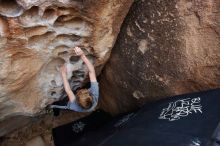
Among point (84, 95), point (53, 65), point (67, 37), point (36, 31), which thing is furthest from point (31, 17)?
point (84, 95)

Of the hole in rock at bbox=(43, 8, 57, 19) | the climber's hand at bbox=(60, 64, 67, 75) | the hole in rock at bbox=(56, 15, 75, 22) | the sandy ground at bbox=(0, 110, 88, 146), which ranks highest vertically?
the hole in rock at bbox=(43, 8, 57, 19)

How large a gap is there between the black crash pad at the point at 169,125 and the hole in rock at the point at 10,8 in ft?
2.42

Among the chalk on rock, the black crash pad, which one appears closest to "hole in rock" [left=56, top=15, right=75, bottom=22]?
the black crash pad

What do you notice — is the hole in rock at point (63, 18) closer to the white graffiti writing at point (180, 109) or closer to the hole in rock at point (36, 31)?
the hole in rock at point (36, 31)

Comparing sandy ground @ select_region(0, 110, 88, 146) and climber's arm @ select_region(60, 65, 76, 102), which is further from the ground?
climber's arm @ select_region(60, 65, 76, 102)

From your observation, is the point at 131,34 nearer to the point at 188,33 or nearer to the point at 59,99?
the point at 188,33

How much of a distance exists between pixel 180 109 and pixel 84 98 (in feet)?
1.50

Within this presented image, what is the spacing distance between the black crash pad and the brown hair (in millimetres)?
210

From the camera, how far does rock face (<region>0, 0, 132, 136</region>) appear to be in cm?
170

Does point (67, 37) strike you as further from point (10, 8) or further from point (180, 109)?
point (180, 109)

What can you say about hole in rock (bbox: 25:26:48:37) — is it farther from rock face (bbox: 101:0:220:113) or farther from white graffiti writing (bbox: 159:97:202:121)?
white graffiti writing (bbox: 159:97:202:121)

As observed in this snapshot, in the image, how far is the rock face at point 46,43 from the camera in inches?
67.0

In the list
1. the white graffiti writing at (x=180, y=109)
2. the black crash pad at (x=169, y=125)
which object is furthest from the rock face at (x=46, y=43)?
the white graffiti writing at (x=180, y=109)

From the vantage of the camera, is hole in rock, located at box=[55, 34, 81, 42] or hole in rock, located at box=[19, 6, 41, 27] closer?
hole in rock, located at box=[19, 6, 41, 27]
